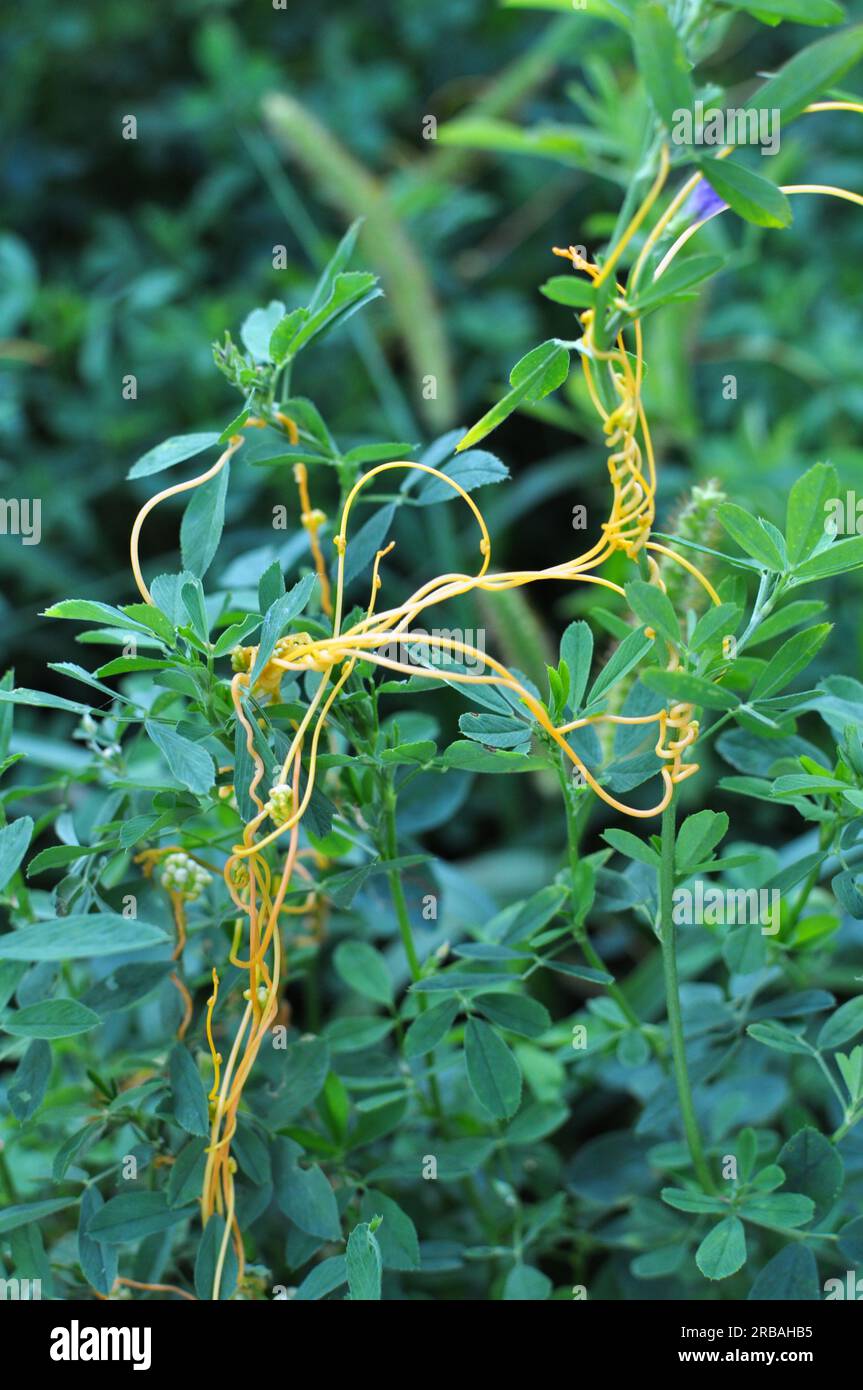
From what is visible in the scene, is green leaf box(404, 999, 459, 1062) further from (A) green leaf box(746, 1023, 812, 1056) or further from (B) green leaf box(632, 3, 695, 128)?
(B) green leaf box(632, 3, 695, 128)

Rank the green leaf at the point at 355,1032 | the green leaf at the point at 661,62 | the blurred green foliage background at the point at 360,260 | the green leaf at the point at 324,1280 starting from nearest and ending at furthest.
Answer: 1. the green leaf at the point at 661,62
2. the green leaf at the point at 324,1280
3. the green leaf at the point at 355,1032
4. the blurred green foliage background at the point at 360,260

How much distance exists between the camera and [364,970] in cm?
69

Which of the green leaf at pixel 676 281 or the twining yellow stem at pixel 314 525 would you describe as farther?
the twining yellow stem at pixel 314 525

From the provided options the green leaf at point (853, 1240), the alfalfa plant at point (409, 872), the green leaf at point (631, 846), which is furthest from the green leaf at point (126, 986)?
the green leaf at point (853, 1240)

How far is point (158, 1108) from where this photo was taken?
1.82 feet

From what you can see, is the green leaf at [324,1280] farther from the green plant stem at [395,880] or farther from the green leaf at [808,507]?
the green leaf at [808,507]

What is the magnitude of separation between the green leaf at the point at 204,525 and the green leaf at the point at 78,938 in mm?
159

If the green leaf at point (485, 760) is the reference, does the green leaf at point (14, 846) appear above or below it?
below

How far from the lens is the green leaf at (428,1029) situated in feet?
1.85

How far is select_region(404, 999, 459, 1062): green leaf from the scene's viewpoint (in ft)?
1.85

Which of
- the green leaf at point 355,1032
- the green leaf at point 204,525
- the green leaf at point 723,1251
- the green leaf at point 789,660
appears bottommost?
the green leaf at point 723,1251

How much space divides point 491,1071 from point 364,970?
13cm

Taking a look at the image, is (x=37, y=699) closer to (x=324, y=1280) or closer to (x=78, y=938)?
(x=78, y=938)
